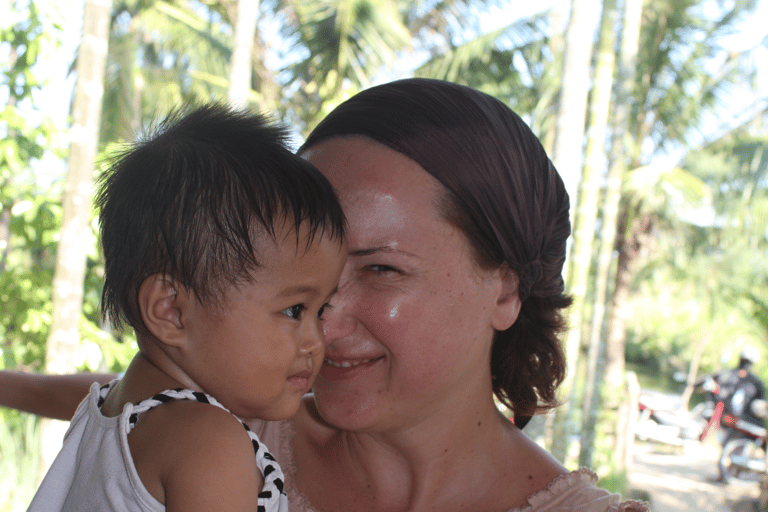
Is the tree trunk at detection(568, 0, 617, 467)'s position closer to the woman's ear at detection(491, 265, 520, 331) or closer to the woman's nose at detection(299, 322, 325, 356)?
the woman's ear at detection(491, 265, 520, 331)

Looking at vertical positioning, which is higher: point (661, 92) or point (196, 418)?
point (661, 92)

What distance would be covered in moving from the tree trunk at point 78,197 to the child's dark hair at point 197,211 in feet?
7.77

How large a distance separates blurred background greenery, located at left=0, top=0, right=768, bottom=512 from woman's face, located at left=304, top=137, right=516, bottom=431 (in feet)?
1.58

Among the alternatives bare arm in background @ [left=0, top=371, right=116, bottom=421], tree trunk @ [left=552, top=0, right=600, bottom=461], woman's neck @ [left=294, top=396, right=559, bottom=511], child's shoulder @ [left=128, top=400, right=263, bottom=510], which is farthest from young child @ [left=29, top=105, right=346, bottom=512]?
tree trunk @ [left=552, top=0, right=600, bottom=461]

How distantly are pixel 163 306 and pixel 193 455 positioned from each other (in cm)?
26

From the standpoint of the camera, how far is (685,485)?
11180 millimetres

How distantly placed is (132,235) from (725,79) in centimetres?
1631

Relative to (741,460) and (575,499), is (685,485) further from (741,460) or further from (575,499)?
(575,499)

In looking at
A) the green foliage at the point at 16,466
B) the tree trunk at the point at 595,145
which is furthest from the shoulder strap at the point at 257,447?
the tree trunk at the point at 595,145

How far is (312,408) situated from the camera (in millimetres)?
1936

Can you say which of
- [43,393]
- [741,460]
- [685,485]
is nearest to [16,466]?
[43,393]

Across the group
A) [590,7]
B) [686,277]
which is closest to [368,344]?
[590,7]

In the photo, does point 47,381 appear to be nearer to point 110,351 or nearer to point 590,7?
point 110,351

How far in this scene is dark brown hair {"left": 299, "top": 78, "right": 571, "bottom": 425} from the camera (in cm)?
155
